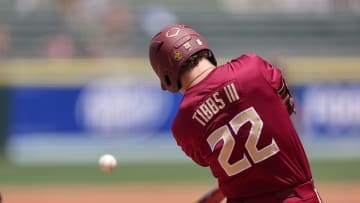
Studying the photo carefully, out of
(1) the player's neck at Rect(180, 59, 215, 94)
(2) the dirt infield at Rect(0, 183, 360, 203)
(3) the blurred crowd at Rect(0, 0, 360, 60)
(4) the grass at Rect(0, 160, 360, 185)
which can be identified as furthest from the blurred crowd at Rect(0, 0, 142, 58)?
(1) the player's neck at Rect(180, 59, 215, 94)

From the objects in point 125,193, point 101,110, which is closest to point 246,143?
point 125,193

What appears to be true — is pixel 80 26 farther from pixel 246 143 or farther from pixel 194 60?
pixel 246 143

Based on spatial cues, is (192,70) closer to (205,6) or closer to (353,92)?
(353,92)

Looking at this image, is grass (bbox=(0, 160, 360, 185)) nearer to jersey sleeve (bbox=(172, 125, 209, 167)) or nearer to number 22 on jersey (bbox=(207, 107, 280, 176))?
jersey sleeve (bbox=(172, 125, 209, 167))

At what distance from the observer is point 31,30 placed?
19.3 meters

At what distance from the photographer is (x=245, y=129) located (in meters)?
4.39

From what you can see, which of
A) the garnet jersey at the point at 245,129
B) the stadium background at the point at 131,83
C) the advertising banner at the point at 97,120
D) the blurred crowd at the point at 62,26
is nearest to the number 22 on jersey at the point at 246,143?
the garnet jersey at the point at 245,129

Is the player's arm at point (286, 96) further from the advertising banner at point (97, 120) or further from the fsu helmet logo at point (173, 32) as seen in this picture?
the advertising banner at point (97, 120)

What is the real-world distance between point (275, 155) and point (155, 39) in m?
0.88

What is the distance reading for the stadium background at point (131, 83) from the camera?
1673 centimetres

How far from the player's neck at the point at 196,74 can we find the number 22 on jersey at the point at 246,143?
11.4 inches

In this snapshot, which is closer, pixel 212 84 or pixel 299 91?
pixel 212 84

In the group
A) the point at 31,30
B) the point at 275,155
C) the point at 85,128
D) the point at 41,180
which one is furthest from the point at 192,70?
the point at 31,30

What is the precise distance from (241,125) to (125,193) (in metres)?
9.56
